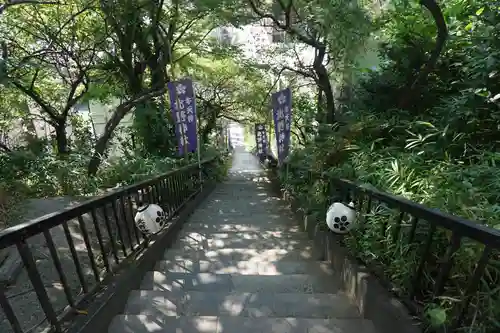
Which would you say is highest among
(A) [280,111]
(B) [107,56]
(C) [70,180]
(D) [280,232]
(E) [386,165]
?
(B) [107,56]

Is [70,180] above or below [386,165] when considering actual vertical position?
below

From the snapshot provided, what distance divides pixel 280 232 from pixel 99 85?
6231 mm

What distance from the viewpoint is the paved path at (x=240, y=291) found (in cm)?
215

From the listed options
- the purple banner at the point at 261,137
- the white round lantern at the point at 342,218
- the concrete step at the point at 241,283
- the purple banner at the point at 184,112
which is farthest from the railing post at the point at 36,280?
the purple banner at the point at 261,137

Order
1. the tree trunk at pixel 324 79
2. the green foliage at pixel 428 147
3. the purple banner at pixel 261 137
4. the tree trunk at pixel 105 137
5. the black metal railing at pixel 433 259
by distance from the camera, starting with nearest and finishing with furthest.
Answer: the black metal railing at pixel 433 259
the green foliage at pixel 428 147
the tree trunk at pixel 324 79
the tree trunk at pixel 105 137
the purple banner at pixel 261 137

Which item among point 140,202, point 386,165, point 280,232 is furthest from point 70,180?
point 386,165

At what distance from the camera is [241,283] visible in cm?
290

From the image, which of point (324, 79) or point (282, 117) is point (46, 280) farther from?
point (282, 117)

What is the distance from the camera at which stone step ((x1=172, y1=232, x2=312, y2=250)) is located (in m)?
4.08

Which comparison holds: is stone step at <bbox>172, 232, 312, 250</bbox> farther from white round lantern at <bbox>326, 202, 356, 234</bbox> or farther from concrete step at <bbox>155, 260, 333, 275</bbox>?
white round lantern at <bbox>326, 202, 356, 234</bbox>

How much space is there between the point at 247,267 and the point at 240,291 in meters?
0.60

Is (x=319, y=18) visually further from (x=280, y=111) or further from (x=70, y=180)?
(x=70, y=180)

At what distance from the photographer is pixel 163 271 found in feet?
10.6

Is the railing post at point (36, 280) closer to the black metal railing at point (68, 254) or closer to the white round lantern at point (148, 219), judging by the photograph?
the black metal railing at point (68, 254)
